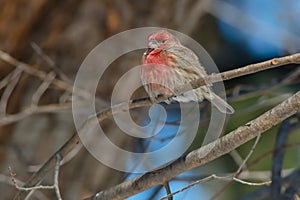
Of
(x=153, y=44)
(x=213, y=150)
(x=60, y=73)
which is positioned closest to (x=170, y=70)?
(x=153, y=44)

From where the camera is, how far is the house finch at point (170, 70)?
101 inches

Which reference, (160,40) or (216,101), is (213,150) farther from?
(160,40)

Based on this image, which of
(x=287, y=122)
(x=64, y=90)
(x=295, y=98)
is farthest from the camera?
(x=64, y=90)

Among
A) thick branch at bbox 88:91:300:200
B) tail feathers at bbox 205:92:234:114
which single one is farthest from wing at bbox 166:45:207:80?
thick branch at bbox 88:91:300:200

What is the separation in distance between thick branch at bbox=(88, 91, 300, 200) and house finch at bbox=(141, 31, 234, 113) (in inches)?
26.1

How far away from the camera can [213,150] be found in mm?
1708

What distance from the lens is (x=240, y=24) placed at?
3.74 metres

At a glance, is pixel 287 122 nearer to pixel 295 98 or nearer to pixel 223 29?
pixel 295 98

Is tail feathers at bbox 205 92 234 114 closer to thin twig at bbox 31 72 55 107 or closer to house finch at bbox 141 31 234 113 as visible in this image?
house finch at bbox 141 31 234 113

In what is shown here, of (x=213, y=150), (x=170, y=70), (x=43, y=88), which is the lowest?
(x=213, y=150)

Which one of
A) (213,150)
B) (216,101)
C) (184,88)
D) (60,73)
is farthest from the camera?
(60,73)

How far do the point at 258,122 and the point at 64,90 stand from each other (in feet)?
5.29

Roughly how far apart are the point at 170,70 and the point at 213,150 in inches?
39.8

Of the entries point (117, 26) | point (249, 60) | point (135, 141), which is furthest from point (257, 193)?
point (249, 60)
